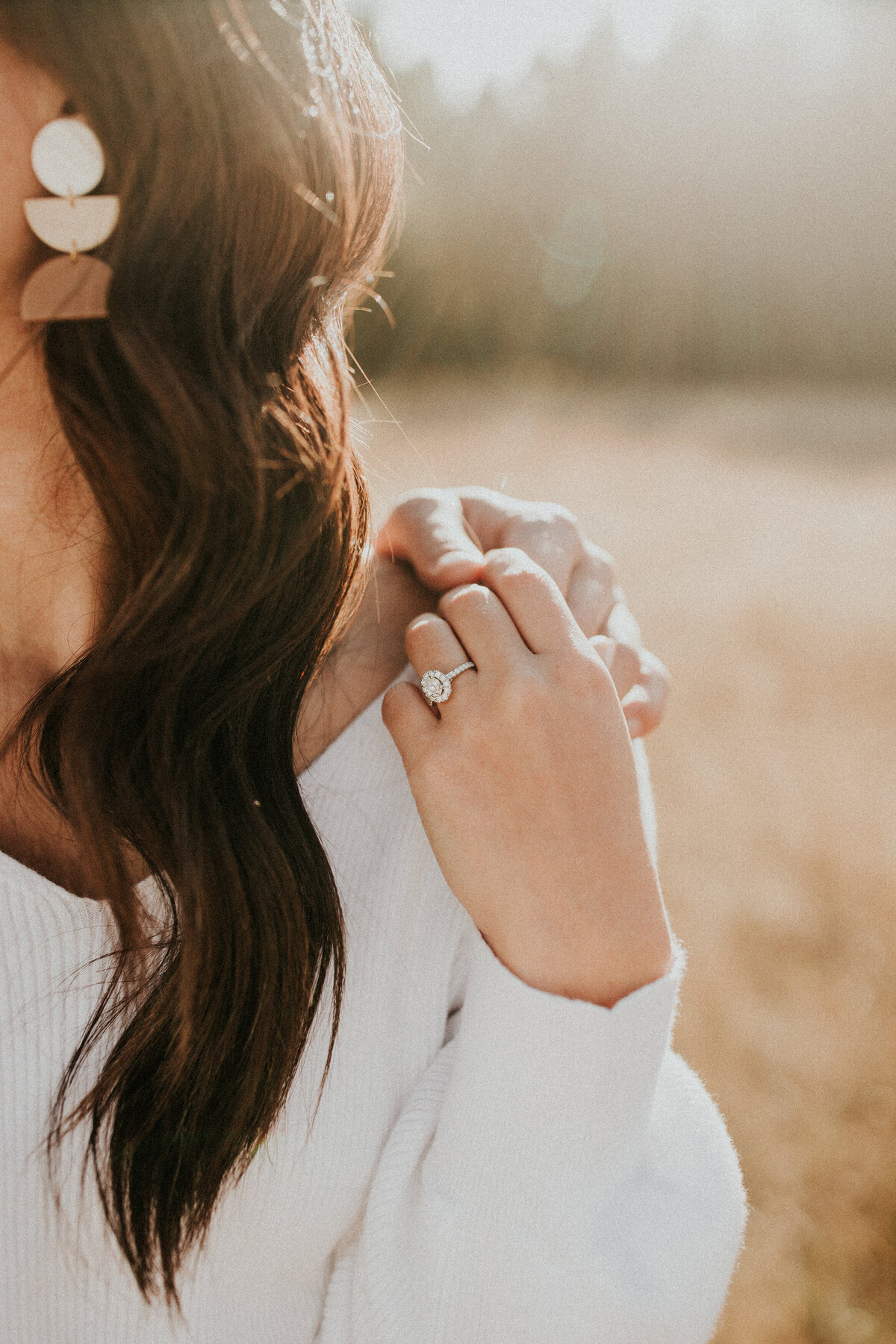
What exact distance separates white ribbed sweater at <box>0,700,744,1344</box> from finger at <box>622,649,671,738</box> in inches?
12.5

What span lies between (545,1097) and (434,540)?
0.66 m

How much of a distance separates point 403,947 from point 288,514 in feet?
1.74

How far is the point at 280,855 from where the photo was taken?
0.93 metres

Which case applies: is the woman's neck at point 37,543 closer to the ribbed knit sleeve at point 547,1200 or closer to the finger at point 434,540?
the finger at point 434,540

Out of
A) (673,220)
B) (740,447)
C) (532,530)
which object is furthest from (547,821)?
(673,220)

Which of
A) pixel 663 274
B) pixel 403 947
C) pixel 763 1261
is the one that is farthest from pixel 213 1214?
pixel 663 274

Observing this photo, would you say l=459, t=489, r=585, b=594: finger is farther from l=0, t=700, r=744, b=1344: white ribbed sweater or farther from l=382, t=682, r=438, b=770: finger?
l=0, t=700, r=744, b=1344: white ribbed sweater

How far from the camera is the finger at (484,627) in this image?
93cm

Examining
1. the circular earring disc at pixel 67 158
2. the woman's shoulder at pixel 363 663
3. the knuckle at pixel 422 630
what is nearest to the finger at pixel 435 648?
the knuckle at pixel 422 630

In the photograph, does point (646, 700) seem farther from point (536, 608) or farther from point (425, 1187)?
point (425, 1187)

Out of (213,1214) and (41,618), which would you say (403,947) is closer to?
(213,1214)

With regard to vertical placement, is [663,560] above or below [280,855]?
below

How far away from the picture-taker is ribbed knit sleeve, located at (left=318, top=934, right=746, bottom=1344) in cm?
88

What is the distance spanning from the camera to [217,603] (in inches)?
35.0
